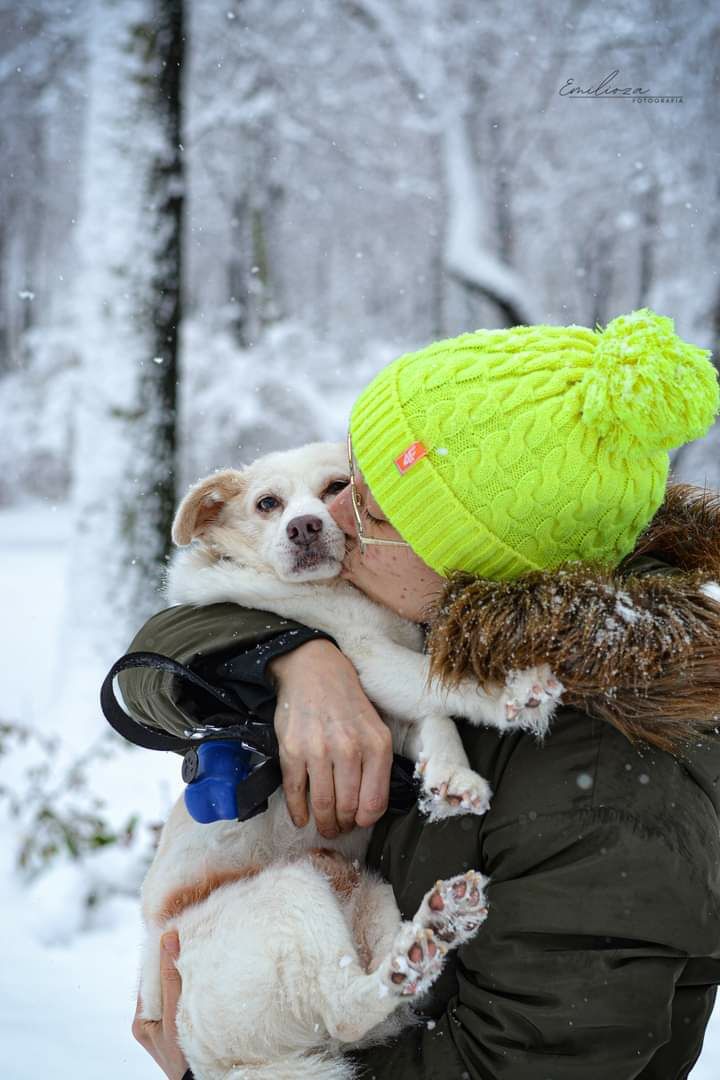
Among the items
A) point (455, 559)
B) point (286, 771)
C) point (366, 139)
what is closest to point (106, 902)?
point (286, 771)

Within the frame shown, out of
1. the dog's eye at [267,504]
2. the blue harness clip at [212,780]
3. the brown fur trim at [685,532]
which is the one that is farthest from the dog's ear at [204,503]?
the brown fur trim at [685,532]

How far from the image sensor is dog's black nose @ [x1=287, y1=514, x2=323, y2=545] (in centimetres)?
259

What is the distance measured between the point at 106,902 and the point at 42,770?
1.08m

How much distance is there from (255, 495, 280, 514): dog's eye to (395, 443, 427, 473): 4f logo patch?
107 centimetres

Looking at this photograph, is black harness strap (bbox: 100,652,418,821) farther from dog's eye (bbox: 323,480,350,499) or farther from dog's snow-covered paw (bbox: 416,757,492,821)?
dog's eye (bbox: 323,480,350,499)

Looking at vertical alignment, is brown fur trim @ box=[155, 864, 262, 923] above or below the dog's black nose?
below

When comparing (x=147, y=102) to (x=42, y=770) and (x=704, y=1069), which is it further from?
(x=704, y=1069)

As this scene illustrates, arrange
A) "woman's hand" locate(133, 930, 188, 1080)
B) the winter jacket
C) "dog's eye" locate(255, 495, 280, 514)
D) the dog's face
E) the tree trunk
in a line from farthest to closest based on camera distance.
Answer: the tree trunk
"dog's eye" locate(255, 495, 280, 514)
the dog's face
"woman's hand" locate(133, 930, 188, 1080)
the winter jacket

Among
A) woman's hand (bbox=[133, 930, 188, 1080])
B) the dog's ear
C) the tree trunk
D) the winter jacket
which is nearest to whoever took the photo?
the winter jacket

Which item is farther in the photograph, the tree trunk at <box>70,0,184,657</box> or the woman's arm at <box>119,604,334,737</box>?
the tree trunk at <box>70,0,184,657</box>

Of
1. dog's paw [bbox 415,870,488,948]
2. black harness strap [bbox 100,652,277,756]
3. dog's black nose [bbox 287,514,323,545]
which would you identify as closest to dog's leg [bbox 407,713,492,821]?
dog's paw [bbox 415,870,488,948]

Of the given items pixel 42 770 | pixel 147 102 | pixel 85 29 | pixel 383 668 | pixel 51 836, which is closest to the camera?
pixel 383 668

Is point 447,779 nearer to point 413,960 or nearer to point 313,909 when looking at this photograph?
point 413,960

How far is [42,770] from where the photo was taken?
528 centimetres
